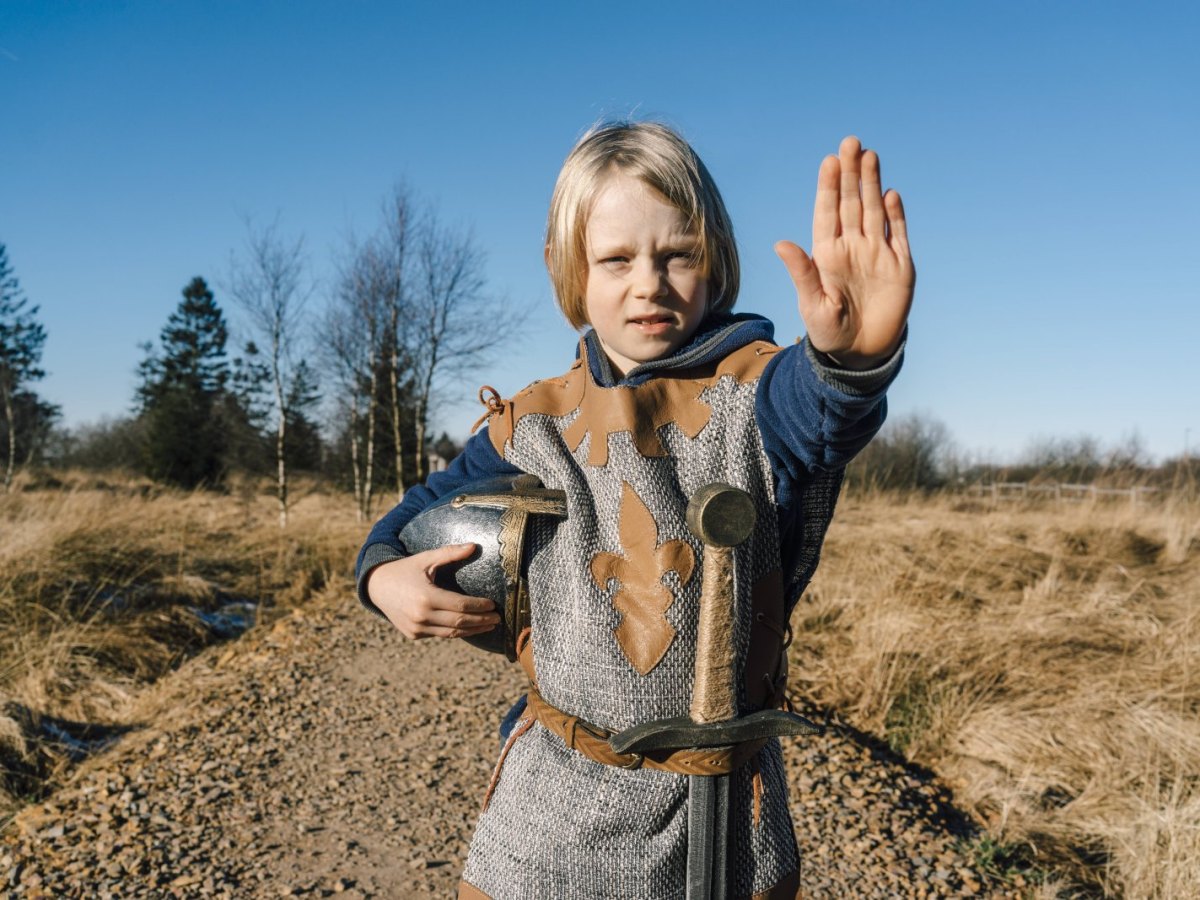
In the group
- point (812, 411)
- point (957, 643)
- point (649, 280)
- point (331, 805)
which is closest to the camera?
point (812, 411)

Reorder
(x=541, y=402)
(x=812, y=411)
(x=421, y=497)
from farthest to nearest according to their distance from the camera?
(x=421, y=497)
(x=541, y=402)
(x=812, y=411)

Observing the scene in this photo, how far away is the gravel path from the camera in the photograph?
11.0 ft

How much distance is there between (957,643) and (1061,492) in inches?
359

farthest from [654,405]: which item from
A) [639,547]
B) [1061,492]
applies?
[1061,492]

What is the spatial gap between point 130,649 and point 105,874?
350 centimetres

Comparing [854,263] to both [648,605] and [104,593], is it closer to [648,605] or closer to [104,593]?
[648,605]

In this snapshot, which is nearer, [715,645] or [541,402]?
[715,645]


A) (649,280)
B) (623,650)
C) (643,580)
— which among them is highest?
(649,280)

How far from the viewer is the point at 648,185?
1.46 metres

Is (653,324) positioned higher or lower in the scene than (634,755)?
higher

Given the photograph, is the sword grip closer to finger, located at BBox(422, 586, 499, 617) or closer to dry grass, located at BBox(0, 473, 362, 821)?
finger, located at BBox(422, 586, 499, 617)

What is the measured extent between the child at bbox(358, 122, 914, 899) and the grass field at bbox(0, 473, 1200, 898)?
280 centimetres

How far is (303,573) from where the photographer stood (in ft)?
29.8

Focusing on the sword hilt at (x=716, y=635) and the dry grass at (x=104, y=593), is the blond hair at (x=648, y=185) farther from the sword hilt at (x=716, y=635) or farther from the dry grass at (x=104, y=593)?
the dry grass at (x=104, y=593)
